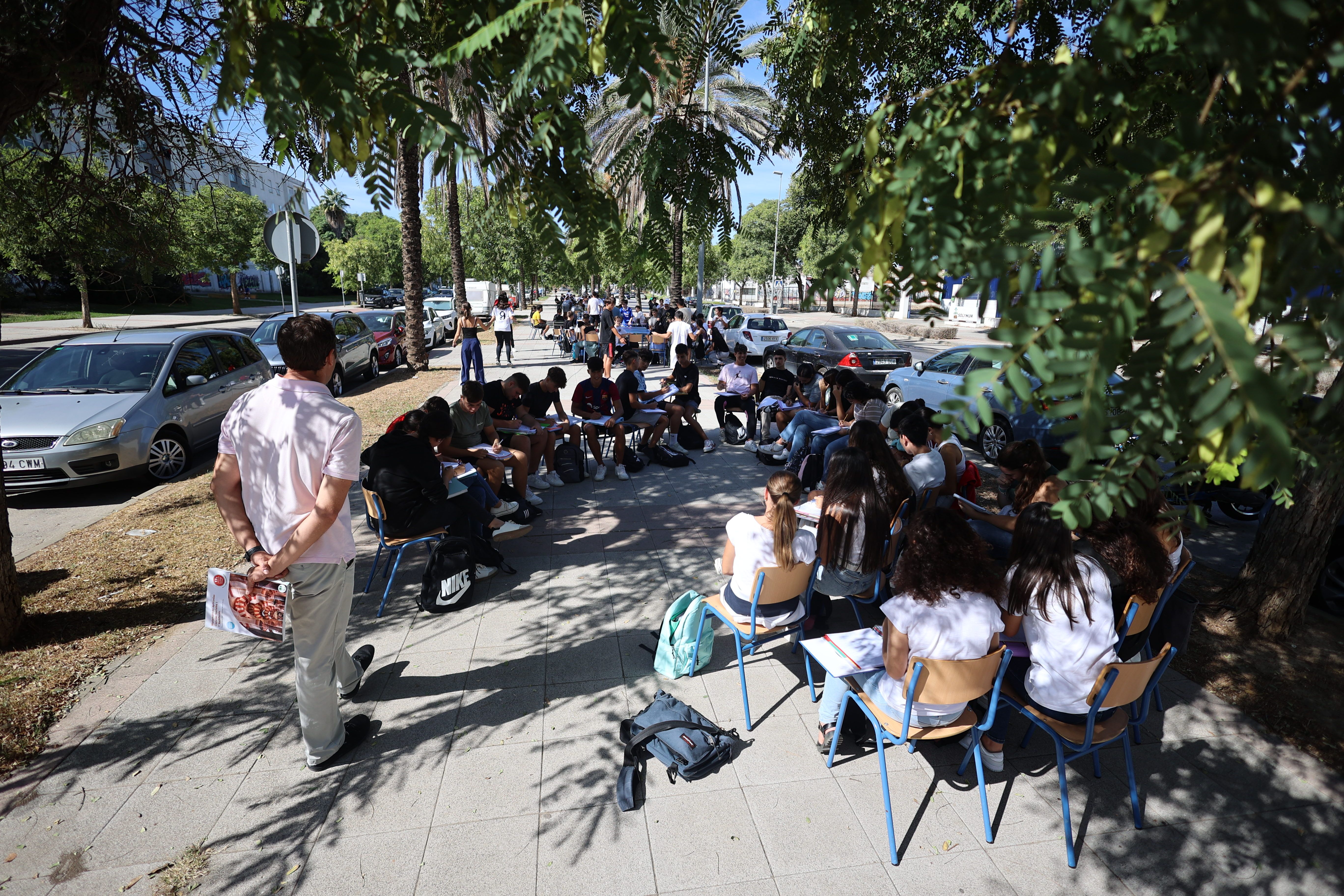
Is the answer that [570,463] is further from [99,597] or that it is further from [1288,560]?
[1288,560]

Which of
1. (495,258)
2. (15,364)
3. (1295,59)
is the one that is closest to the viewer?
(1295,59)

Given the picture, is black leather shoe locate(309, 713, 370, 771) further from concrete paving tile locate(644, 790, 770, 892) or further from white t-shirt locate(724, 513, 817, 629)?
white t-shirt locate(724, 513, 817, 629)

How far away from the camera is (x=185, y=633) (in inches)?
185

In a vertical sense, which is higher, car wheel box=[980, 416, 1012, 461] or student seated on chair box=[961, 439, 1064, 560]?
student seated on chair box=[961, 439, 1064, 560]

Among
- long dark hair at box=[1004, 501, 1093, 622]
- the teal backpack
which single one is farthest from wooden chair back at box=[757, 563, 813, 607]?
long dark hair at box=[1004, 501, 1093, 622]

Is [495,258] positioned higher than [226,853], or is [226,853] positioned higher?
[495,258]

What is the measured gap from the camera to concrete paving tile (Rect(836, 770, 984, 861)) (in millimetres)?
3002

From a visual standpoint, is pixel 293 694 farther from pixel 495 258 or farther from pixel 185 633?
pixel 495 258

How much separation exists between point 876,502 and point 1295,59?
3177 millimetres

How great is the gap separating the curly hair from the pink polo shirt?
2.64 metres

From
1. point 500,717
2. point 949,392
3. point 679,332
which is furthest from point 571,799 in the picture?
point 679,332

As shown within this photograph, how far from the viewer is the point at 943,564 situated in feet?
10.2

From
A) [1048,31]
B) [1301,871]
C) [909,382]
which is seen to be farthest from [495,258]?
[1301,871]

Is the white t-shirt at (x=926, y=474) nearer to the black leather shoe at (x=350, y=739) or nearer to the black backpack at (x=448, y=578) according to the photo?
the black backpack at (x=448, y=578)
